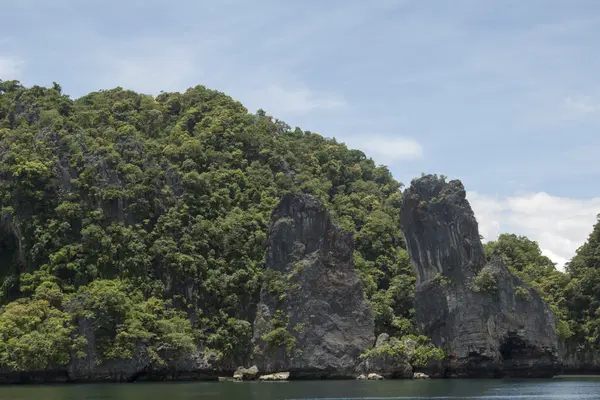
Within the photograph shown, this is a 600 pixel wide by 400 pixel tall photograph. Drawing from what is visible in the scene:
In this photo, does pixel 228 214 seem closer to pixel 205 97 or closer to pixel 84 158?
pixel 84 158

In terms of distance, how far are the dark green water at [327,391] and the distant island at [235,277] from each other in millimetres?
5008

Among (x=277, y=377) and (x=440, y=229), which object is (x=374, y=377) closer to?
(x=277, y=377)

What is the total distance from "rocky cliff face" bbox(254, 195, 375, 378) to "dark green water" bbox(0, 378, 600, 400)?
5635mm

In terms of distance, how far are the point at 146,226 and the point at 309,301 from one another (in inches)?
666

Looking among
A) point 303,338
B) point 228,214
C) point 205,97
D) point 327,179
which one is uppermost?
point 205,97

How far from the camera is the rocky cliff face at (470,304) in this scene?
63531mm

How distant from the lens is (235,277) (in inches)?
2790

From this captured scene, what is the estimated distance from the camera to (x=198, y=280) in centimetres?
7106

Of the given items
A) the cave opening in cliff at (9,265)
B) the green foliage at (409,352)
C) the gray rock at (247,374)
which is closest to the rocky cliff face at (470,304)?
the green foliage at (409,352)

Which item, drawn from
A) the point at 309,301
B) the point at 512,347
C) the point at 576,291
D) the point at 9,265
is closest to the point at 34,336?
the point at 9,265

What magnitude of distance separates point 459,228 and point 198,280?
22.2 metres

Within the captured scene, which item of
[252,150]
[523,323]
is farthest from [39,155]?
[523,323]

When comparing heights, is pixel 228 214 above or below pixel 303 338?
above

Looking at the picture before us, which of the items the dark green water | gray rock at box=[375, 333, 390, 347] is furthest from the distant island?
the dark green water
